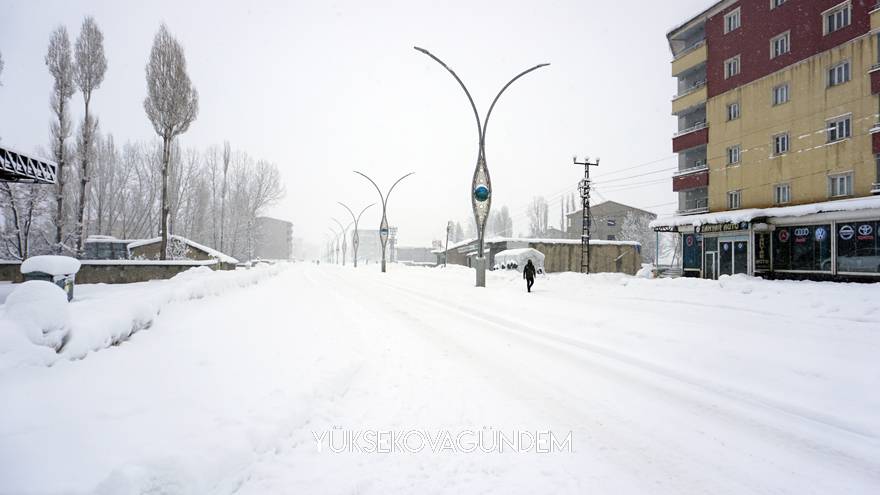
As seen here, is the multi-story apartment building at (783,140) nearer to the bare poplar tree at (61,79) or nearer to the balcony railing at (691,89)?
the balcony railing at (691,89)

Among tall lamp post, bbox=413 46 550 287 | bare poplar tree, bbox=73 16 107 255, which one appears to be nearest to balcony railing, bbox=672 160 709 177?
tall lamp post, bbox=413 46 550 287

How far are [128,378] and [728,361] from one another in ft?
23.0

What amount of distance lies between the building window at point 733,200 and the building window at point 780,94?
5190mm

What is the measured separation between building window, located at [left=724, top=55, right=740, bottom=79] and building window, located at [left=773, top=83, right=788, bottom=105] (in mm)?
3187

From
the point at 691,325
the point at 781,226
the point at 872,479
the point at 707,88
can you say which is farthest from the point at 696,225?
the point at 872,479

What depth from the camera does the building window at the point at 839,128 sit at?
1859 cm

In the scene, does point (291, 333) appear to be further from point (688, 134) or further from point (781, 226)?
point (688, 134)

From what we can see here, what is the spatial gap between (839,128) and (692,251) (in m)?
9.69

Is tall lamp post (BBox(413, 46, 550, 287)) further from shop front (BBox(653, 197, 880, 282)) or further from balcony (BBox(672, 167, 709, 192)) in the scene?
balcony (BBox(672, 167, 709, 192))

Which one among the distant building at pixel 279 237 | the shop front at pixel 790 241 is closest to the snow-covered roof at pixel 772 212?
the shop front at pixel 790 241

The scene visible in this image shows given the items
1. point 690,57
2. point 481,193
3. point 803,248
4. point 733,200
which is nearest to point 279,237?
point 690,57

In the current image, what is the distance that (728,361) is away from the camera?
5.37 metres

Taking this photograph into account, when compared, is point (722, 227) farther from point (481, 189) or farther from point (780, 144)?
point (481, 189)

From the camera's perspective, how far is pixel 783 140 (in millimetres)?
21484
